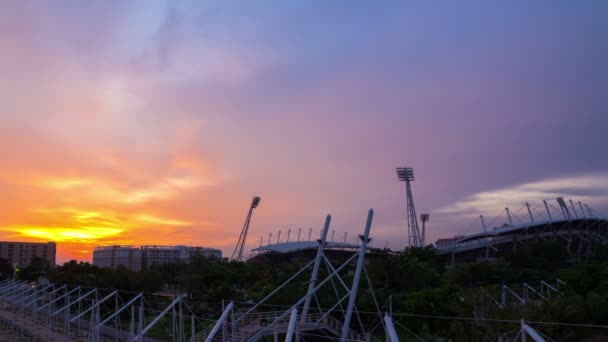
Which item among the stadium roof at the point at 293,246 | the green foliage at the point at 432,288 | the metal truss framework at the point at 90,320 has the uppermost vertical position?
the stadium roof at the point at 293,246

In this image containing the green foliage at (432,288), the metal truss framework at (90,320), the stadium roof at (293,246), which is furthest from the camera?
the stadium roof at (293,246)

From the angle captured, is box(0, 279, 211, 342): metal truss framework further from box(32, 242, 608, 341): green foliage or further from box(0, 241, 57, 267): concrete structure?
box(0, 241, 57, 267): concrete structure

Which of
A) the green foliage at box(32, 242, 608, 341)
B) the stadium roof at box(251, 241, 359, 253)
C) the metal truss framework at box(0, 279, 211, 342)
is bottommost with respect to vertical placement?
the metal truss framework at box(0, 279, 211, 342)

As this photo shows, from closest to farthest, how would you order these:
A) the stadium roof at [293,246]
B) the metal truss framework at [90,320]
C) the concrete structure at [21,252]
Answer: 1. the metal truss framework at [90,320]
2. the stadium roof at [293,246]
3. the concrete structure at [21,252]

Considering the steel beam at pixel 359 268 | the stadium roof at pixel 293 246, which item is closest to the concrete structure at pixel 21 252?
the stadium roof at pixel 293 246

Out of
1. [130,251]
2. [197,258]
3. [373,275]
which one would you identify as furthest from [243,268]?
[130,251]

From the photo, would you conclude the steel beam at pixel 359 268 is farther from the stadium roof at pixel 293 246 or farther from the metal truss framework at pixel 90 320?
the stadium roof at pixel 293 246

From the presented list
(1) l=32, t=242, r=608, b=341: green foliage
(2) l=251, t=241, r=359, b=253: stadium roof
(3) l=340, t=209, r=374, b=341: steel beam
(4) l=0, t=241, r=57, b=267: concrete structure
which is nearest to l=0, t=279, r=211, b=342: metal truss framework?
(1) l=32, t=242, r=608, b=341: green foliage

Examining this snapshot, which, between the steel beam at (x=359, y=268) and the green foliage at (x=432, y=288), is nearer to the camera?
the steel beam at (x=359, y=268)

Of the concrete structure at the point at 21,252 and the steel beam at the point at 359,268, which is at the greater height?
the concrete structure at the point at 21,252

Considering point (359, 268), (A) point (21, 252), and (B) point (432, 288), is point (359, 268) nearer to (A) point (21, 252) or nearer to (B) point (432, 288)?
(B) point (432, 288)

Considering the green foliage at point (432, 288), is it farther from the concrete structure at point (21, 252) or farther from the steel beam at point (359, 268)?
the concrete structure at point (21, 252)

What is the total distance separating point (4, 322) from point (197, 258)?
28576 mm

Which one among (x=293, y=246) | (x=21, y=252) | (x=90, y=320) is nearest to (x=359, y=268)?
(x=90, y=320)
